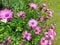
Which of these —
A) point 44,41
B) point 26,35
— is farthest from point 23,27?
point 44,41

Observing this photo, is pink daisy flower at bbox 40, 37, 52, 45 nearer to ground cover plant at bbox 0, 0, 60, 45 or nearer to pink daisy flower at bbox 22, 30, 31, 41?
ground cover plant at bbox 0, 0, 60, 45

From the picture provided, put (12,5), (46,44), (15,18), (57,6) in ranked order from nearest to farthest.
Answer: (46,44), (15,18), (12,5), (57,6)

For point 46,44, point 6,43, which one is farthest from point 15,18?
point 46,44

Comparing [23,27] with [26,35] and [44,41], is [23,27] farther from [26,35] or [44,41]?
[44,41]

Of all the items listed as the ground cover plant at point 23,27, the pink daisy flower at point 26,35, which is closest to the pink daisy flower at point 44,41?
the ground cover plant at point 23,27

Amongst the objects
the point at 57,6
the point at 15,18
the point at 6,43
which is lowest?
the point at 57,6

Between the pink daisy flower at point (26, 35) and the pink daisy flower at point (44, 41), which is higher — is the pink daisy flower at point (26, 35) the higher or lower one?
the higher one

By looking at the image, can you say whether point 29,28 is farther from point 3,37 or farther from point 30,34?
point 3,37

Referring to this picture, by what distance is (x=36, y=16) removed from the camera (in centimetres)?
355

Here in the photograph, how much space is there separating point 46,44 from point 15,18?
0.69 metres

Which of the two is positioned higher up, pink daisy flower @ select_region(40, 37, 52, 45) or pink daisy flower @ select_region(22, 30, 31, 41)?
pink daisy flower @ select_region(22, 30, 31, 41)

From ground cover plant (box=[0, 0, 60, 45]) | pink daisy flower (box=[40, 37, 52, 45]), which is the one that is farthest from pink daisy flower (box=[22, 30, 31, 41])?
pink daisy flower (box=[40, 37, 52, 45])

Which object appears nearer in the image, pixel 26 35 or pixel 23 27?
pixel 26 35

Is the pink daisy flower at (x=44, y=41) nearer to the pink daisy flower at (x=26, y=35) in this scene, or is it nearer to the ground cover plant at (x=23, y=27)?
the ground cover plant at (x=23, y=27)
